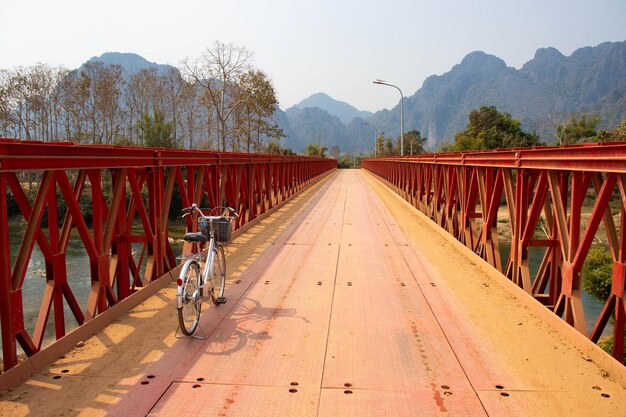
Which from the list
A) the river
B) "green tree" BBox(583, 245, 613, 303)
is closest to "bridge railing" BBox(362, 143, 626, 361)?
"green tree" BBox(583, 245, 613, 303)

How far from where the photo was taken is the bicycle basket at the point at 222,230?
527 cm

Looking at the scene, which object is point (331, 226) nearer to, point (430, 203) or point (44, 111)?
point (430, 203)

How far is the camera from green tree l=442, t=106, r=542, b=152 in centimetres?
6594

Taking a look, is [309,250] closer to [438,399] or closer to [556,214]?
[556,214]

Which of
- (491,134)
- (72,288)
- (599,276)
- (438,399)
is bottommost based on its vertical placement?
(72,288)

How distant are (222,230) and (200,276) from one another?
0.68 meters

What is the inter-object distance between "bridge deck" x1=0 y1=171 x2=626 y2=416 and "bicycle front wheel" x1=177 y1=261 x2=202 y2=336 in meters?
0.15

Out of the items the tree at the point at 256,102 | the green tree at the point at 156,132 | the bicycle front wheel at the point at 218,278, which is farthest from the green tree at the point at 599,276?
the green tree at the point at 156,132

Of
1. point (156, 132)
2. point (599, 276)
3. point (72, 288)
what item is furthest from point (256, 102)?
point (599, 276)

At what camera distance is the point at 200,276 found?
4738 millimetres

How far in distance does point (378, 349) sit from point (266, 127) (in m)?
47.8

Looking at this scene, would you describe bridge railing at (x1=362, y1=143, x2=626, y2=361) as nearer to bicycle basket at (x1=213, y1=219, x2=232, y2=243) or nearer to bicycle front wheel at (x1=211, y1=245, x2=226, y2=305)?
bicycle basket at (x1=213, y1=219, x2=232, y2=243)

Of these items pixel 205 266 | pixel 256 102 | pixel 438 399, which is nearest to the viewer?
pixel 438 399

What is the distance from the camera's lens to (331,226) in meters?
Answer: 11.9
